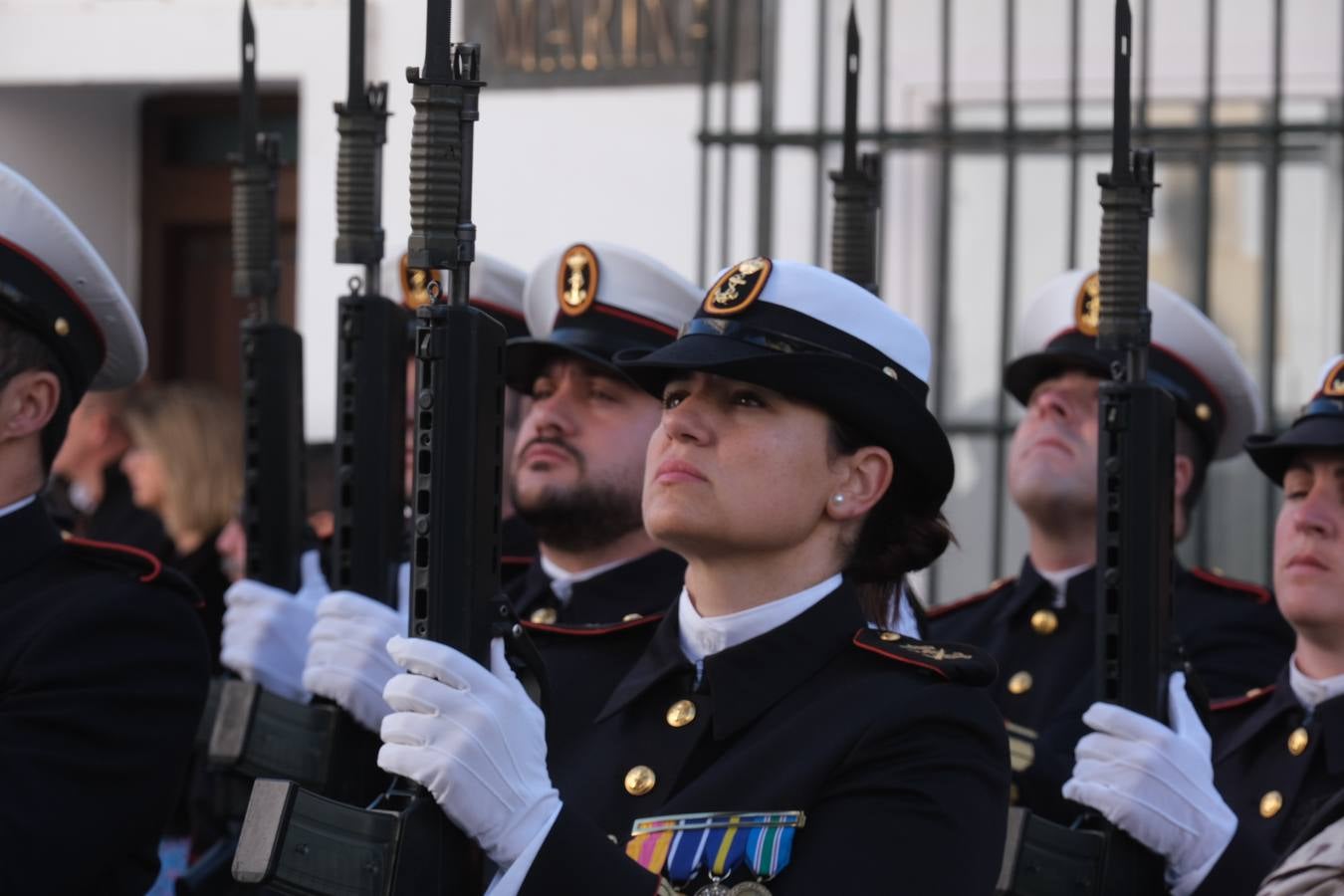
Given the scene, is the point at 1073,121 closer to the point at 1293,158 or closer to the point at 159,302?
the point at 1293,158

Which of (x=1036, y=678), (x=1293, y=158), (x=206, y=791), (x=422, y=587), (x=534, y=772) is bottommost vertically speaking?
(x=206, y=791)

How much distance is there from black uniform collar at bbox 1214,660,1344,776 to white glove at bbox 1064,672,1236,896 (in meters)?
0.27

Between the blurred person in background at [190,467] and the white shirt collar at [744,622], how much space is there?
361cm

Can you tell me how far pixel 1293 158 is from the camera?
6.89m

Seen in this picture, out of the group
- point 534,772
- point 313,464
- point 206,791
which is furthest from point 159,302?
point 534,772

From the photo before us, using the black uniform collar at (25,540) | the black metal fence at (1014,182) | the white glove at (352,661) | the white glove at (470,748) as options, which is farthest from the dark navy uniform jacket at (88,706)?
the black metal fence at (1014,182)

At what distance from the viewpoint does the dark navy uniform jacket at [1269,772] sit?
3922 mm

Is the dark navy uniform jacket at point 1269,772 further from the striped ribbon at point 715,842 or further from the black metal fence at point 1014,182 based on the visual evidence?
the black metal fence at point 1014,182

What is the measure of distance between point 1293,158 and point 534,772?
183 inches

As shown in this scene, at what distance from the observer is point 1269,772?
4.30 m

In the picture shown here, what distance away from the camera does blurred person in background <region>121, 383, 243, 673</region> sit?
275 inches

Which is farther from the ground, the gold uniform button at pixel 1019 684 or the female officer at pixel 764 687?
the female officer at pixel 764 687

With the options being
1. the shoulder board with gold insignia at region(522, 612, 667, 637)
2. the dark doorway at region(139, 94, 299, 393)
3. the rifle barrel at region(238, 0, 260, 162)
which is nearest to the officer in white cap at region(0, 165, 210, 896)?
the shoulder board with gold insignia at region(522, 612, 667, 637)

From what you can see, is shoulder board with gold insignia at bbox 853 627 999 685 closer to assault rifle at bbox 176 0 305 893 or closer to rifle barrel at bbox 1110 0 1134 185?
rifle barrel at bbox 1110 0 1134 185
